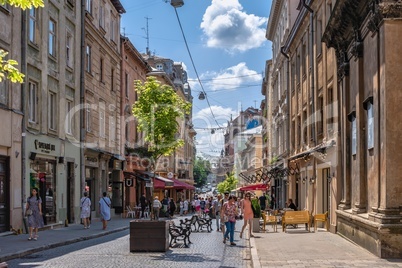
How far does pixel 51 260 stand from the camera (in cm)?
1463

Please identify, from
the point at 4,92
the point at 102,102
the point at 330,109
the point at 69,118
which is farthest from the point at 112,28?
the point at 330,109

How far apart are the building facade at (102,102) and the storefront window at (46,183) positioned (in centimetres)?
272

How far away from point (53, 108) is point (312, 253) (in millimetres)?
15412

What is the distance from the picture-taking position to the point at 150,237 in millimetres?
16172

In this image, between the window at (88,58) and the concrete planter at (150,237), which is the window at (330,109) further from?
the window at (88,58)

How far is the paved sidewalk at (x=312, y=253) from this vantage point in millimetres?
12859

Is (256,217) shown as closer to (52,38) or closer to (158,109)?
(158,109)

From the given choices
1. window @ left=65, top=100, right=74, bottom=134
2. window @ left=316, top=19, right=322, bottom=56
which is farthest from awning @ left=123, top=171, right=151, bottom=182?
window @ left=316, top=19, right=322, bottom=56

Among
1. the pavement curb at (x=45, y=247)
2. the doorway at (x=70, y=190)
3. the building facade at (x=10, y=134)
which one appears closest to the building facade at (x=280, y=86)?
the doorway at (x=70, y=190)

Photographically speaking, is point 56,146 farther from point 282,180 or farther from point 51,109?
point 282,180

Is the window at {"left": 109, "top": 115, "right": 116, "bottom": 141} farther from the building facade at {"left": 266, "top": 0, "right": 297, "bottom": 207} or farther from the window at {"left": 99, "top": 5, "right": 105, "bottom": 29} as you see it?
the building facade at {"left": 266, "top": 0, "right": 297, "bottom": 207}

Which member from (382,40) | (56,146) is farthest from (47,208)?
(382,40)

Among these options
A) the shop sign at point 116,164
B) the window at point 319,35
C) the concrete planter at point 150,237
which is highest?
the window at point 319,35

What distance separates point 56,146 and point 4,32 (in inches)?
270
